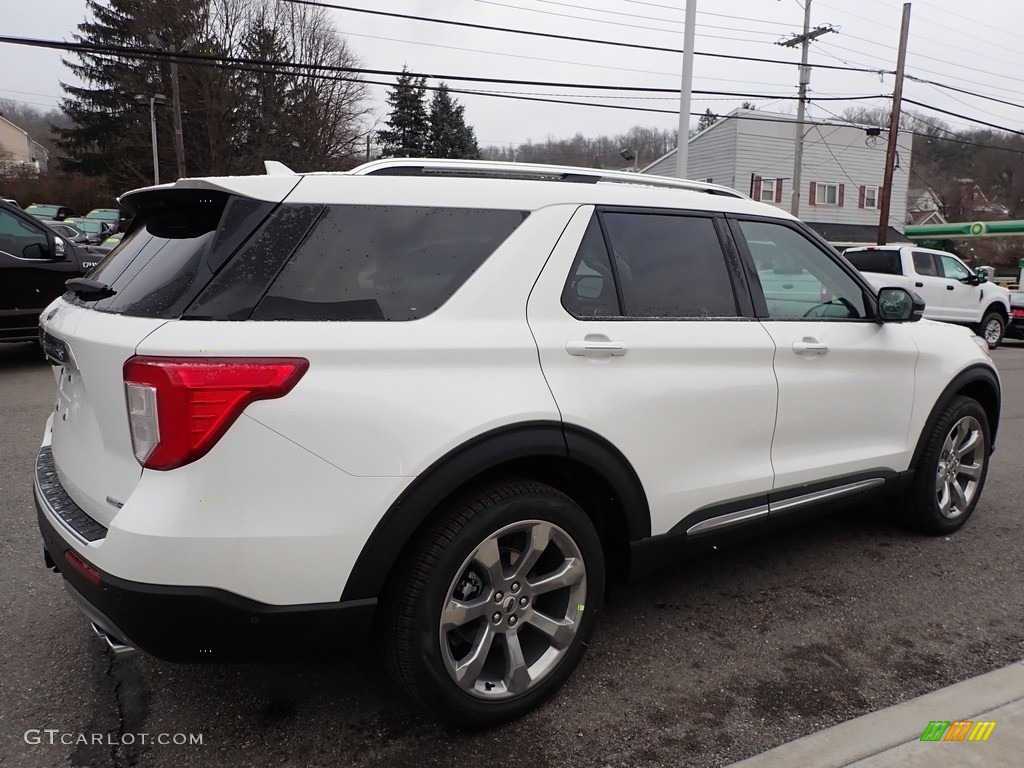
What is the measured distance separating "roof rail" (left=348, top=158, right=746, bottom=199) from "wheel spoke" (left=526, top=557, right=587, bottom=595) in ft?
4.62

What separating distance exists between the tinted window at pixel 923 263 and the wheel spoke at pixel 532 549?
14719 millimetres

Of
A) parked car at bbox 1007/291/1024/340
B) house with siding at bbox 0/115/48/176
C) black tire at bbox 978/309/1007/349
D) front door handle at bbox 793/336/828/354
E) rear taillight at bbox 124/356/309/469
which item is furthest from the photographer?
house with siding at bbox 0/115/48/176

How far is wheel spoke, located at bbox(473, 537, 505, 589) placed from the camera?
2338 mm

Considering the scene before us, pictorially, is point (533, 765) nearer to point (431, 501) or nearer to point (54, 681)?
point (431, 501)

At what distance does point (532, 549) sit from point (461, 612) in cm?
31

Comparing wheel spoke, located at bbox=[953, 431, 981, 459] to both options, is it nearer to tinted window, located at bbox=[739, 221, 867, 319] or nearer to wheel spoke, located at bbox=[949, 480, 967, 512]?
wheel spoke, located at bbox=[949, 480, 967, 512]

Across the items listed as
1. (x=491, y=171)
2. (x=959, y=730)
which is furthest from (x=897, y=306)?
(x=491, y=171)

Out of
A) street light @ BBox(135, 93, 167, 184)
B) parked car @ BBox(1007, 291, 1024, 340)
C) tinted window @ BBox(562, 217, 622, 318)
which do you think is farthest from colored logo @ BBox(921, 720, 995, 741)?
street light @ BBox(135, 93, 167, 184)

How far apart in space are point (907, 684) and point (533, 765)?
58.3 inches

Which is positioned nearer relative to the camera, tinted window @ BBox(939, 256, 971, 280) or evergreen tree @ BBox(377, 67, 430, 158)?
tinted window @ BBox(939, 256, 971, 280)

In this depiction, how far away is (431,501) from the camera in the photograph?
2.19 m

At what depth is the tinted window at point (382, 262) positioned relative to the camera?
7.14 feet

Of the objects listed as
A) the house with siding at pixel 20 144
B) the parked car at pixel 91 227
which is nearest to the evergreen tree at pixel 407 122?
the parked car at pixel 91 227

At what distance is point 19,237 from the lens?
8602 millimetres
